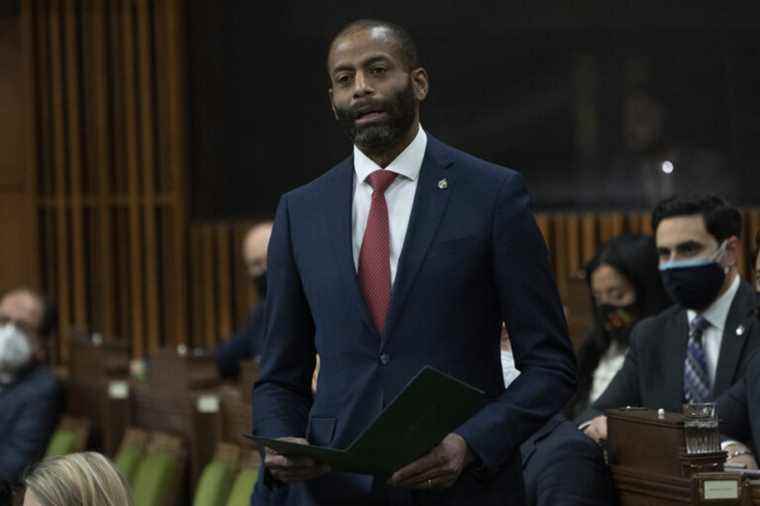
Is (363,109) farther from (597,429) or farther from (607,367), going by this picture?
(607,367)

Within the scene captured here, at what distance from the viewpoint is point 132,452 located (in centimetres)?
617

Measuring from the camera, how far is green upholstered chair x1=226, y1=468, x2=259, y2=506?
4527mm

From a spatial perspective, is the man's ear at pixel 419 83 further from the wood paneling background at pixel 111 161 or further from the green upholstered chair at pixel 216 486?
the wood paneling background at pixel 111 161

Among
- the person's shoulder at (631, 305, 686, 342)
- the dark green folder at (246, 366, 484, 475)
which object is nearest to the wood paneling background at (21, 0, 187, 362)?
the person's shoulder at (631, 305, 686, 342)

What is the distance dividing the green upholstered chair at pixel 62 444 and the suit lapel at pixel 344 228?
4.36 metres

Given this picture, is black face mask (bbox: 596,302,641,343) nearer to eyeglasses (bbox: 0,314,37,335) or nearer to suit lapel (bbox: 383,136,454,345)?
suit lapel (bbox: 383,136,454,345)

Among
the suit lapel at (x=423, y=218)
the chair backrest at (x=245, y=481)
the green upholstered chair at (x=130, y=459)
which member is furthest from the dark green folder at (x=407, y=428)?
the green upholstered chair at (x=130, y=459)

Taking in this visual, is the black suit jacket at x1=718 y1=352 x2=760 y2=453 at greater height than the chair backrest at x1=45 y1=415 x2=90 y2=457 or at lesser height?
greater

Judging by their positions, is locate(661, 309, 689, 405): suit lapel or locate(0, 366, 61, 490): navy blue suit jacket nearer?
locate(661, 309, 689, 405): suit lapel

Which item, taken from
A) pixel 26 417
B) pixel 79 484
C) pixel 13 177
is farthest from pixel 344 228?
pixel 13 177

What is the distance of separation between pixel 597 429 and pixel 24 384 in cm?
374

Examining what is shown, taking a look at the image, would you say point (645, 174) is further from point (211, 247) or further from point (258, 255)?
point (211, 247)

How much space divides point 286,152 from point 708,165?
252 cm

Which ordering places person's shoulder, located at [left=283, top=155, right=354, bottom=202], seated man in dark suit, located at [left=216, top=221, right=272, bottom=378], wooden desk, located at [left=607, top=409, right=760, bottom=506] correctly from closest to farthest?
1. person's shoulder, located at [left=283, top=155, right=354, bottom=202]
2. wooden desk, located at [left=607, top=409, right=760, bottom=506]
3. seated man in dark suit, located at [left=216, top=221, right=272, bottom=378]
